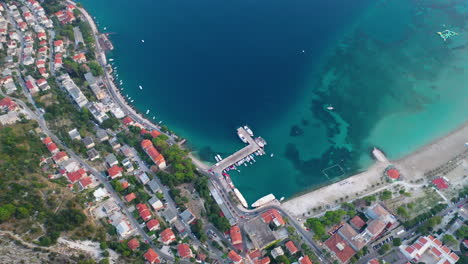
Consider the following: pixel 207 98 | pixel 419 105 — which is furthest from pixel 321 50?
pixel 207 98

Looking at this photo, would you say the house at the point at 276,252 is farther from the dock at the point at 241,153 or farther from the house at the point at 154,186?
the house at the point at 154,186

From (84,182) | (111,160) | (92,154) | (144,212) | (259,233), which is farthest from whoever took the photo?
(92,154)

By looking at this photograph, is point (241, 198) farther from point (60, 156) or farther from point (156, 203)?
point (60, 156)

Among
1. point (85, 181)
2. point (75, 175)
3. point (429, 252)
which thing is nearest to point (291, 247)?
point (429, 252)

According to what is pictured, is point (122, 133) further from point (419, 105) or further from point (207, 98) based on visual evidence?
point (419, 105)

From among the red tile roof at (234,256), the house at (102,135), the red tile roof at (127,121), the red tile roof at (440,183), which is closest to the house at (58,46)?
the red tile roof at (127,121)

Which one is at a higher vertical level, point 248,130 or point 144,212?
point 248,130

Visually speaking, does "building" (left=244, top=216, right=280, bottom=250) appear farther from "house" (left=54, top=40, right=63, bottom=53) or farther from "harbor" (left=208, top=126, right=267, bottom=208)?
"house" (left=54, top=40, right=63, bottom=53)
